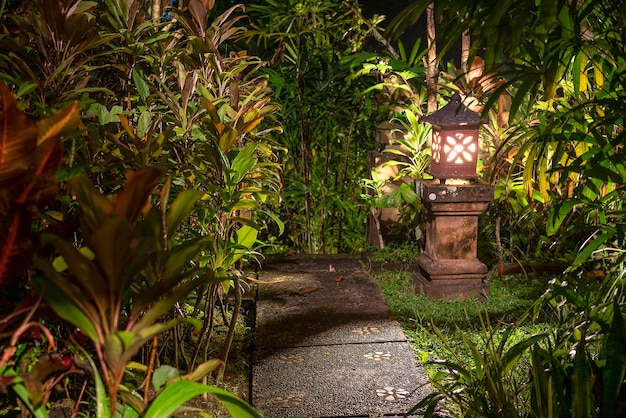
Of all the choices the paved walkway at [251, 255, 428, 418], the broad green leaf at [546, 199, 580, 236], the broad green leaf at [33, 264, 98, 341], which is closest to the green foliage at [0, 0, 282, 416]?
the broad green leaf at [33, 264, 98, 341]

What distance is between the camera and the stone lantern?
400cm

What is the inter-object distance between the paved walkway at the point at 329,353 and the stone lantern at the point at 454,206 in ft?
1.40

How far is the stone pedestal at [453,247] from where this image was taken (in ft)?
13.3

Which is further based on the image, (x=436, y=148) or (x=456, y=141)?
(x=436, y=148)

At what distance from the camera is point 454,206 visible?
406cm

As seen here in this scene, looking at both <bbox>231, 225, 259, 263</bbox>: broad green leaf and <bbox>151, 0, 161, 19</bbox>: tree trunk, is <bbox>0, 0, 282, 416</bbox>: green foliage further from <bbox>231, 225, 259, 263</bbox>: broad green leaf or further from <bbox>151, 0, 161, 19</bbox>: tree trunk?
<bbox>151, 0, 161, 19</bbox>: tree trunk

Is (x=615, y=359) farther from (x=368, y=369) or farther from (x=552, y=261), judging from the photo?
(x=552, y=261)

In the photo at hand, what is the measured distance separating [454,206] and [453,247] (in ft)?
0.87

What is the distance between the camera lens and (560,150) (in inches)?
83.0

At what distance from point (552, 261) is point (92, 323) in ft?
13.8

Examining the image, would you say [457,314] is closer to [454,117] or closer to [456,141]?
[456,141]

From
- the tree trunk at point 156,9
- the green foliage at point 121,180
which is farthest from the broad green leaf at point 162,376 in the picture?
the tree trunk at point 156,9

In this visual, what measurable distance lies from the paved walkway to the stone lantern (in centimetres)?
43

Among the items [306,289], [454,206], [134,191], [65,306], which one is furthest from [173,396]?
[454,206]
